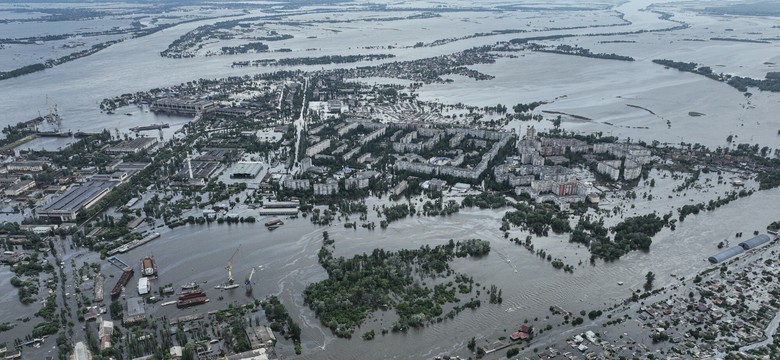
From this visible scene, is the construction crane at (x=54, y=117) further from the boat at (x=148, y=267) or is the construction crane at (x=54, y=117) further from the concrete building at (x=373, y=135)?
the boat at (x=148, y=267)

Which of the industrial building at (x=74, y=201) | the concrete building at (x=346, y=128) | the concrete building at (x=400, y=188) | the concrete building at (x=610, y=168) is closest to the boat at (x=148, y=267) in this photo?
the industrial building at (x=74, y=201)

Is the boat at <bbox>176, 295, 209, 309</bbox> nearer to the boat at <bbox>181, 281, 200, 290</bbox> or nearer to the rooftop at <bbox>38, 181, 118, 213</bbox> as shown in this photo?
the boat at <bbox>181, 281, 200, 290</bbox>

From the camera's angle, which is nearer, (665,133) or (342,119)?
(665,133)

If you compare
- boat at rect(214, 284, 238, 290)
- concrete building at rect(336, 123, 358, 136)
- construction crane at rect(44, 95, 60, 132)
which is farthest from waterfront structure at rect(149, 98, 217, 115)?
boat at rect(214, 284, 238, 290)

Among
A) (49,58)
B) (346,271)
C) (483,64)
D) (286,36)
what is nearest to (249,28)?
(286,36)

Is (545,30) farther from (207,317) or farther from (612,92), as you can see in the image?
(207,317)
